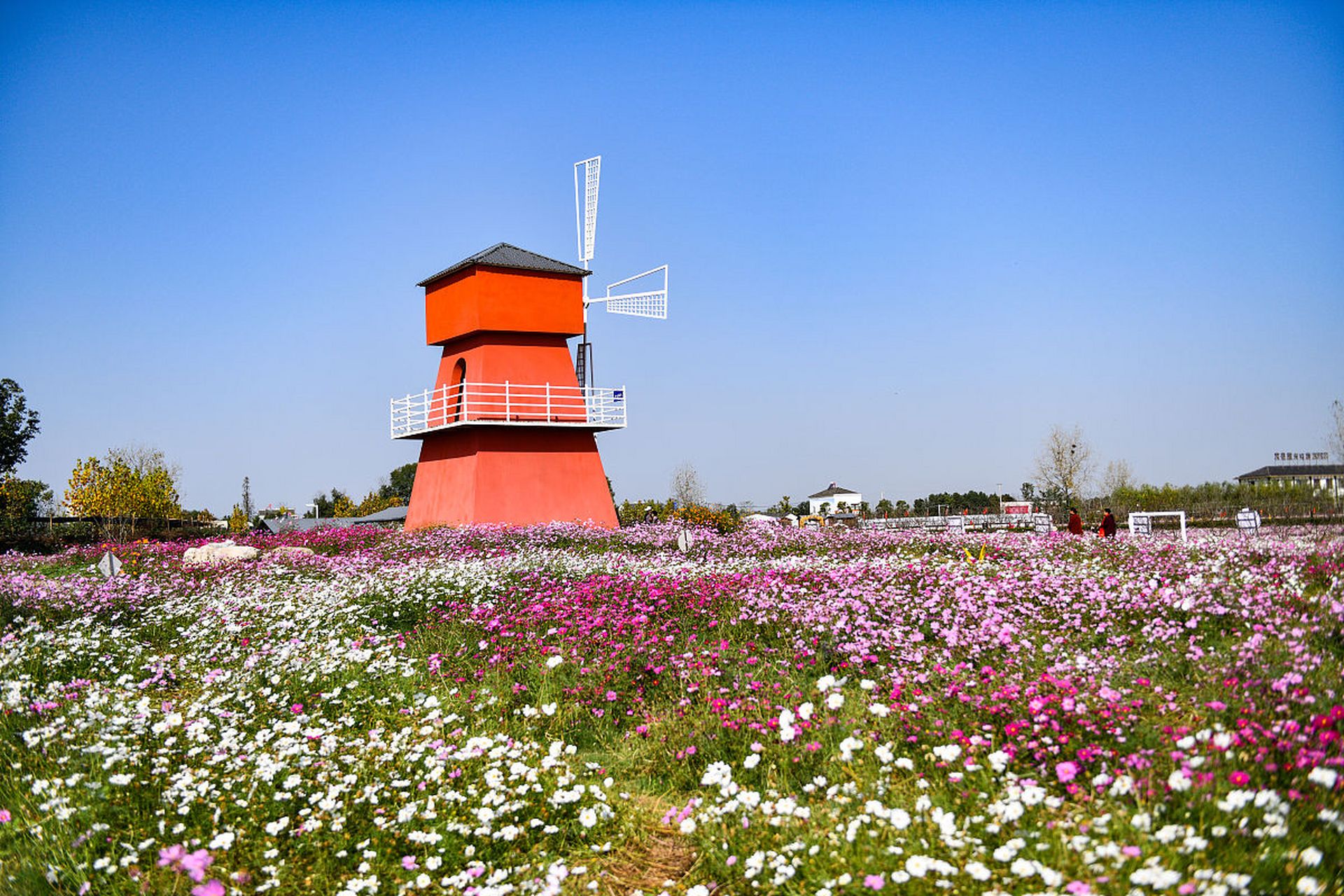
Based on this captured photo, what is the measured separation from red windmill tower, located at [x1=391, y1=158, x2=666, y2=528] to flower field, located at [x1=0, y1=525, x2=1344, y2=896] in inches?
594

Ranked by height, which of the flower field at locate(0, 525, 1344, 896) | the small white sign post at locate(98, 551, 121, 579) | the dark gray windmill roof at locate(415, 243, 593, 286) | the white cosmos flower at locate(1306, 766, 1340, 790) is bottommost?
the flower field at locate(0, 525, 1344, 896)

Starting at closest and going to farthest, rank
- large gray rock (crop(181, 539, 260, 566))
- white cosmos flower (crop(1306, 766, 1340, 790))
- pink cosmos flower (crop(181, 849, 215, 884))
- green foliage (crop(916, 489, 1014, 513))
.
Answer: white cosmos flower (crop(1306, 766, 1340, 790)) → pink cosmos flower (crop(181, 849, 215, 884)) → large gray rock (crop(181, 539, 260, 566)) → green foliage (crop(916, 489, 1014, 513))

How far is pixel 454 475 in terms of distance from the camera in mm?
27594

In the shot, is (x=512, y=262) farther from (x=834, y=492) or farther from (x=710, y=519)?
(x=834, y=492)

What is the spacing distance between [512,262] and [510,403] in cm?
430

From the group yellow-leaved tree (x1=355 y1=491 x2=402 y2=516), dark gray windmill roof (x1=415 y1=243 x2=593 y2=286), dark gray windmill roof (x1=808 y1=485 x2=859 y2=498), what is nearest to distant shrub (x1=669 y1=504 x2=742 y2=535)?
dark gray windmill roof (x1=415 y1=243 x2=593 y2=286)

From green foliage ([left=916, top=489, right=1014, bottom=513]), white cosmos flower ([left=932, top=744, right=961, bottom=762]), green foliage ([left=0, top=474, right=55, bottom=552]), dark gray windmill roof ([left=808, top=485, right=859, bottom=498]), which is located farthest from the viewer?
dark gray windmill roof ([left=808, top=485, right=859, bottom=498])

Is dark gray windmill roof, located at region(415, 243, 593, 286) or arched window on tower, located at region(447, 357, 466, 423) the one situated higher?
dark gray windmill roof, located at region(415, 243, 593, 286)

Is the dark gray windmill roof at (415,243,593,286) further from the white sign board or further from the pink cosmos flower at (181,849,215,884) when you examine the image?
the pink cosmos flower at (181,849,215,884)

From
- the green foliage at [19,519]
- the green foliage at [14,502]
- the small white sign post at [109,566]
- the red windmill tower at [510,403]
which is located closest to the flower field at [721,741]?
the small white sign post at [109,566]

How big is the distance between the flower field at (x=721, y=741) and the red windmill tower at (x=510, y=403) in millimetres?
15087

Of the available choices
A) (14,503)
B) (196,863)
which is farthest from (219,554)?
(14,503)

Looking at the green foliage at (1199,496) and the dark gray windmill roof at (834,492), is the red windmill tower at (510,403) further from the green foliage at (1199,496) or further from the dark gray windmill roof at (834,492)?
the dark gray windmill roof at (834,492)

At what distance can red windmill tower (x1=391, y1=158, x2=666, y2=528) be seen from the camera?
87.5ft
